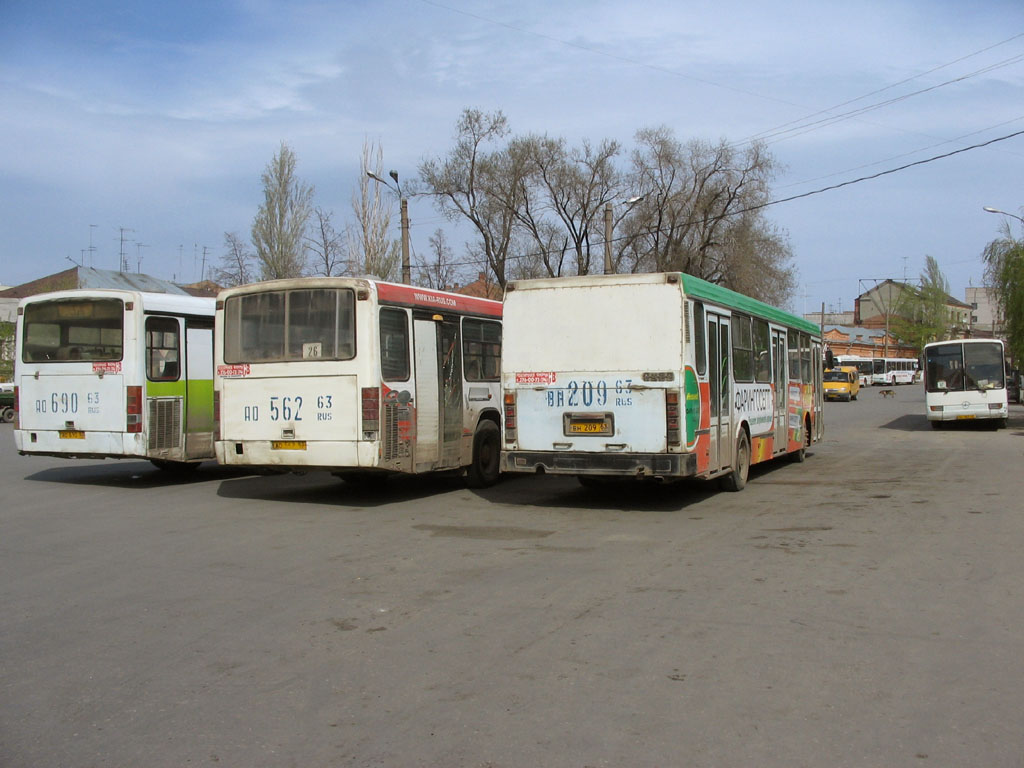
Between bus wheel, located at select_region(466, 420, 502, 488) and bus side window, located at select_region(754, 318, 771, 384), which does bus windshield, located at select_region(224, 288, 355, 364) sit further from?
bus side window, located at select_region(754, 318, 771, 384)

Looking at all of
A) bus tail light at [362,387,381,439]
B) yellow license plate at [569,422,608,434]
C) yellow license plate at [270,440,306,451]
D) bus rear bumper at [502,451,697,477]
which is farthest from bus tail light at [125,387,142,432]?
yellow license plate at [569,422,608,434]

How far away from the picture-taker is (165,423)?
1409cm

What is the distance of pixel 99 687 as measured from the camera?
512 cm

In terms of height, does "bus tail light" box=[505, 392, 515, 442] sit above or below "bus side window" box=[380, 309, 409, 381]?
below

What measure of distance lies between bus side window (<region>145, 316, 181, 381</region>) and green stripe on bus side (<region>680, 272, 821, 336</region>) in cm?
764

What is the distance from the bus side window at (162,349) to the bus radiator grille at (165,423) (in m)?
0.35

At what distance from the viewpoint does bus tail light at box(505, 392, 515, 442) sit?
1205cm

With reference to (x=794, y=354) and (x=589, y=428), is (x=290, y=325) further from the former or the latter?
(x=794, y=354)

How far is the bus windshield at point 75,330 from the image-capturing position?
13.9 meters

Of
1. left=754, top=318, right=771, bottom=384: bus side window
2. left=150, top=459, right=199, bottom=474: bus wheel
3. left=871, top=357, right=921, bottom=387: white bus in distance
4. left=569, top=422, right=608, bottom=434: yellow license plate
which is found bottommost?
left=150, top=459, right=199, bottom=474: bus wheel

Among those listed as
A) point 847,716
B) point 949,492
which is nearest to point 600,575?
point 847,716

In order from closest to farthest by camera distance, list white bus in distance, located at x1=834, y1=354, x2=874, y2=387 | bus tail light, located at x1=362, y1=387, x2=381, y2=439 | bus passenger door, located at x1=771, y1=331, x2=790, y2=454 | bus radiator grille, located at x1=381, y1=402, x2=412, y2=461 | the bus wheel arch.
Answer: bus tail light, located at x1=362, y1=387, x2=381, y2=439
bus radiator grille, located at x1=381, y1=402, x2=412, y2=461
the bus wheel arch
bus passenger door, located at x1=771, y1=331, x2=790, y2=454
white bus in distance, located at x1=834, y1=354, x2=874, y2=387

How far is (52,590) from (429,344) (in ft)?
21.0

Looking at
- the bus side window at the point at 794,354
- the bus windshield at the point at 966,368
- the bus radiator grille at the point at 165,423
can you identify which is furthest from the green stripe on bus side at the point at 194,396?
the bus windshield at the point at 966,368
